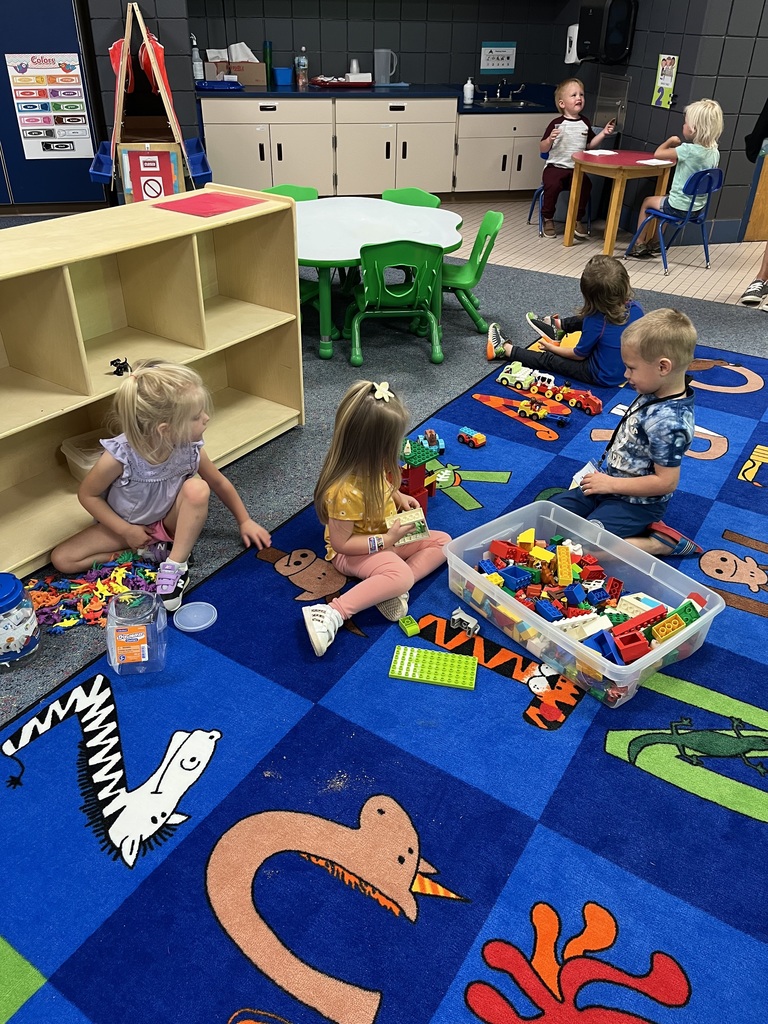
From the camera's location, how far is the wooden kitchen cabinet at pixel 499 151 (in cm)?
679

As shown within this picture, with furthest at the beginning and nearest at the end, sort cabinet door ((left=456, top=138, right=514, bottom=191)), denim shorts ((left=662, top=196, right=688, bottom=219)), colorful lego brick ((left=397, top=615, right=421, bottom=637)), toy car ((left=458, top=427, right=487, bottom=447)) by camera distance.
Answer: cabinet door ((left=456, top=138, right=514, bottom=191)), denim shorts ((left=662, top=196, right=688, bottom=219)), toy car ((left=458, top=427, right=487, bottom=447)), colorful lego brick ((left=397, top=615, right=421, bottom=637))

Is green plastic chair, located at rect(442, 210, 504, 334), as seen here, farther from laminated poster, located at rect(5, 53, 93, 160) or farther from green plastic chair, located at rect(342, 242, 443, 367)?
laminated poster, located at rect(5, 53, 93, 160)

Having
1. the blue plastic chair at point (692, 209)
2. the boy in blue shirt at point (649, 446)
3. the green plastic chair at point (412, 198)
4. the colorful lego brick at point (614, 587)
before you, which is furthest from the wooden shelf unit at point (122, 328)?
the blue plastic chair at point (692, 209)

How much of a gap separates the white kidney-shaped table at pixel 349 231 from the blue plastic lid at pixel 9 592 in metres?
2.13

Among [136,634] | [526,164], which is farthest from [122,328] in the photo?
[526,164]

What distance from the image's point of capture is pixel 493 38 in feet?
23.3

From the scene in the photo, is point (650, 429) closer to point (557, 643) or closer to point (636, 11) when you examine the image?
point (557, 643)

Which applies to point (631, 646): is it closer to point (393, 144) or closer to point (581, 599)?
point (581, 599)

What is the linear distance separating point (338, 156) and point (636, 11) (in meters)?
2.61

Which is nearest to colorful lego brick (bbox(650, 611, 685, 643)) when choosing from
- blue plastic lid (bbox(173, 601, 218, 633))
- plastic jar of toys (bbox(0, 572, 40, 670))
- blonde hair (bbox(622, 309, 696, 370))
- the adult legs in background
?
blonde hair (bbox(622, 309, 696, 370))

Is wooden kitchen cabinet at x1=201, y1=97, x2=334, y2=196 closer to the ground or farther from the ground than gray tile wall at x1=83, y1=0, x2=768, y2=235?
closer to the ground

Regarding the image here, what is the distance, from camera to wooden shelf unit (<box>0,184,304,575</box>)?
229 centimetres

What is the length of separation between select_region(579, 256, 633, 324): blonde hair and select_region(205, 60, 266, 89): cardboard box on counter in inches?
171

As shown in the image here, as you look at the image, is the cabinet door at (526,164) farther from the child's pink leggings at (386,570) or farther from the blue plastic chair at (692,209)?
the child's pink leggings at (386,570)
